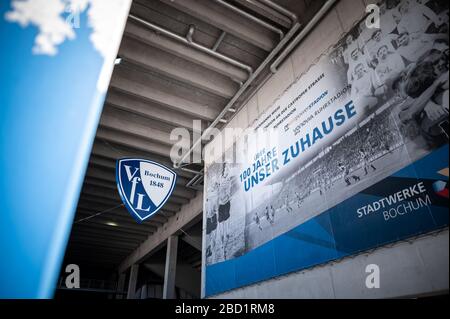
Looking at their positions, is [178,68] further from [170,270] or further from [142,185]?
[170,270]

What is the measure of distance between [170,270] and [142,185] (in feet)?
21.6

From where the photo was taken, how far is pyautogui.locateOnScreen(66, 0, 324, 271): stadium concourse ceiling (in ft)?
16.4

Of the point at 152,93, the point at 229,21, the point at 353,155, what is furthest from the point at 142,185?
the point at 353,155

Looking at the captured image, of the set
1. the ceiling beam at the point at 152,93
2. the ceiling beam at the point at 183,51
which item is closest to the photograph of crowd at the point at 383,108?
the ceiling beam at the point at 183,51

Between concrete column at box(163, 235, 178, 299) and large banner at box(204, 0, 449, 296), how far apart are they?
570 cm

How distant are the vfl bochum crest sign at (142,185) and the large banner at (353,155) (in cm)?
158

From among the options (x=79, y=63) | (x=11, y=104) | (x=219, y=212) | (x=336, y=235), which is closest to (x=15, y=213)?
(x=11, y=104)

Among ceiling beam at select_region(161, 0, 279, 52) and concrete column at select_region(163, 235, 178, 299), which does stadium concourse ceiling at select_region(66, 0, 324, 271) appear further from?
concrete column at select_region(163, 235, 178, 299)

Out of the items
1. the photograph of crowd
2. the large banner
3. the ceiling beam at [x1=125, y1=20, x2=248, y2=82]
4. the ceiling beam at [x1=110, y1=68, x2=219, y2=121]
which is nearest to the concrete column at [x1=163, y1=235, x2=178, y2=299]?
the large banner

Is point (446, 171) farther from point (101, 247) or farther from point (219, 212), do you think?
point (101, 247)

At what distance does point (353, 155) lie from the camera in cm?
332
